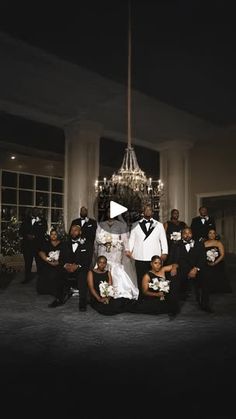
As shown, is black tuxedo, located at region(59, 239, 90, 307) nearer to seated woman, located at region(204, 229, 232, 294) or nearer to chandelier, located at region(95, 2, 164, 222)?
chandelier, located at region(95, 2, 164, 222)

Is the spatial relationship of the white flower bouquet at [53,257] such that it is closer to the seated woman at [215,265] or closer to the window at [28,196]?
the seated woman at [215,265]

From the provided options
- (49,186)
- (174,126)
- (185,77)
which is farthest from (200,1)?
(49,186)

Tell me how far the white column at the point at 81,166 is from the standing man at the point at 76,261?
4.22m

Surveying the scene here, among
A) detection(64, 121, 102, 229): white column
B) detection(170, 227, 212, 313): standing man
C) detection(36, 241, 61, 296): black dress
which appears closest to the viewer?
detection(170, 227, 212, 313): standing man

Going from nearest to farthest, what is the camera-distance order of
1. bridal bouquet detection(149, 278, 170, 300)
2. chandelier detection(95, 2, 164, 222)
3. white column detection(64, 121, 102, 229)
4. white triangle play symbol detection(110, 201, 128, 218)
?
bridal bouquet detection(149, 278, 170, 300), chandelier detection(95, 2, 164, 222), white triangle play symbol detection(110, 201, 128, 218), white column detection(64, 121, 102, 229)

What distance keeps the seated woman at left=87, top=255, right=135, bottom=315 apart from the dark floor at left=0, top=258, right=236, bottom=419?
187 mm

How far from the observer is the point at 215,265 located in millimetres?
7160

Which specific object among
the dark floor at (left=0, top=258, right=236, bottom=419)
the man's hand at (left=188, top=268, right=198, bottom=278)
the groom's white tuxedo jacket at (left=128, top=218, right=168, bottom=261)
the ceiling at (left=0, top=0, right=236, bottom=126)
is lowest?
the dark floor at (left=0, top=258, right=236, bottom=419)

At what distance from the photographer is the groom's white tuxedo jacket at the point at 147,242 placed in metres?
6.43

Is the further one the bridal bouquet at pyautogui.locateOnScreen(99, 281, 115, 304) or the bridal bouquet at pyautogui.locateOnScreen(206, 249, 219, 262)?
the bridal bouquet at pyautogui.locateOnScreen(206, 249, 219, 262)

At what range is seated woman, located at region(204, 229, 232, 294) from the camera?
7066 millimetres

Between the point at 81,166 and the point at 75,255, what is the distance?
16.1 ft

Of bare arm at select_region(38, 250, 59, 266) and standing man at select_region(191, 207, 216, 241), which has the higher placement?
standing man at select_region(191, 207, 216, 241)

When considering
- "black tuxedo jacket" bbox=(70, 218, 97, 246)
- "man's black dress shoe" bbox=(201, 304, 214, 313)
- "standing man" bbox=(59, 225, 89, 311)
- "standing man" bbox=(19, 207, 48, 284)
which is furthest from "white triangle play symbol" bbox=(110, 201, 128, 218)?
"man's black dress shoe" bbox=(201, 304, 214, 313)
